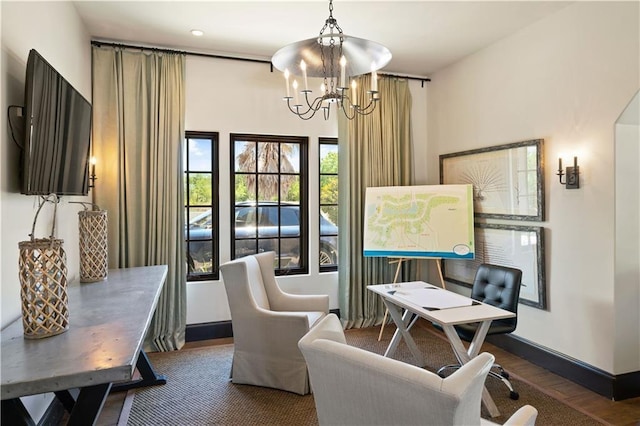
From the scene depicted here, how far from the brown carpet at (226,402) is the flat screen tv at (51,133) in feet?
5.28

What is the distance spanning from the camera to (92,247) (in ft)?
9.10

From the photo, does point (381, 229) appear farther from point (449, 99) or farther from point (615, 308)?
point (615, 308)

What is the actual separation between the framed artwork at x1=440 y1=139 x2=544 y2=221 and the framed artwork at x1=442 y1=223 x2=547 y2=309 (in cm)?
13

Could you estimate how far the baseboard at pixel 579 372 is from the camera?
278cm

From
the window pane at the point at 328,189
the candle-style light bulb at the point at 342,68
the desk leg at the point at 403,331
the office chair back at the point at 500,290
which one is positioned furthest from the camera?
the window pane at the point at 328,189

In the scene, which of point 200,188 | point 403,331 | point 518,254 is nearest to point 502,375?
point 403,331

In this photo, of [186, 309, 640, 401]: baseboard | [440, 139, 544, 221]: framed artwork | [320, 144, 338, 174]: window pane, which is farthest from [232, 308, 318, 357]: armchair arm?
[440, 139, 544, 221]: framed artwork

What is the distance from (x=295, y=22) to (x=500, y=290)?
2872 mm

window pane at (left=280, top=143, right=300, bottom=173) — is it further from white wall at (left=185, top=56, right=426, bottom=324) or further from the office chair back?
the office chair back

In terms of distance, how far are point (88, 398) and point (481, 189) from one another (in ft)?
12.3

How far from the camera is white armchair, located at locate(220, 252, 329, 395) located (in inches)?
111

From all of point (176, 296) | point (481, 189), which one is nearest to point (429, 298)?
point (481, 189)

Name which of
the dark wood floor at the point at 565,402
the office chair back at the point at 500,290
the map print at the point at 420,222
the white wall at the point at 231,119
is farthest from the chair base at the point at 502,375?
the white wall at the point at 231,119

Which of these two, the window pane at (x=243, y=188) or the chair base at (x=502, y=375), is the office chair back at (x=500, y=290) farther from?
the window pane at (x=243, y=188)
